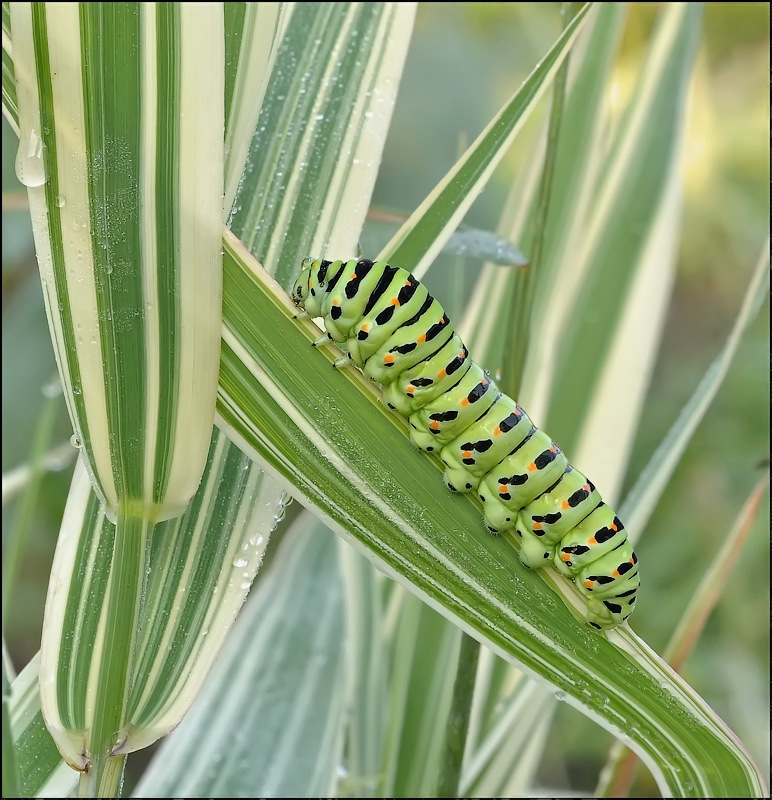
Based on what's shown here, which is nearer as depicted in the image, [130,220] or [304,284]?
[130,220]

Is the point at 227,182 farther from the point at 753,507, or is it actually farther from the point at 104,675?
the point at 753,507

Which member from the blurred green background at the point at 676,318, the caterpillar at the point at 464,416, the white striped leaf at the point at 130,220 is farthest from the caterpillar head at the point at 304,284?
the blurred green background at the point at 676,318

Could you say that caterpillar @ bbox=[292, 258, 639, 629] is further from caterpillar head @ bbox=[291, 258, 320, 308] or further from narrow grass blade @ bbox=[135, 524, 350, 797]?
narrow grass blade @ bbox=[135, 524, 350, 797]

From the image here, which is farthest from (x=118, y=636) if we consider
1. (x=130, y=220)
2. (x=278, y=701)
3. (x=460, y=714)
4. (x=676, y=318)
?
(x=676, y=318)

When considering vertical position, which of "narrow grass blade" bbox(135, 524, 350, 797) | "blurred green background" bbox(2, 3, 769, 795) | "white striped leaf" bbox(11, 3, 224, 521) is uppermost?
"blurred green background" bbox(2, 3, 769, 795)

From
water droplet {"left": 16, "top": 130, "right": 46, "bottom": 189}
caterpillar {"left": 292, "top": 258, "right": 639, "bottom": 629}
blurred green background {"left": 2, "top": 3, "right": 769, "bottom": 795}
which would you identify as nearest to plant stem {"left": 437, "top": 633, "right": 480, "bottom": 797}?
caterpillar {"left": 292, "top": 258, "right": 639, "bottom": 629}

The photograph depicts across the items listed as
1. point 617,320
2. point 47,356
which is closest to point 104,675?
point 617,320

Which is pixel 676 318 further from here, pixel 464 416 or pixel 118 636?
pixel 118 636
